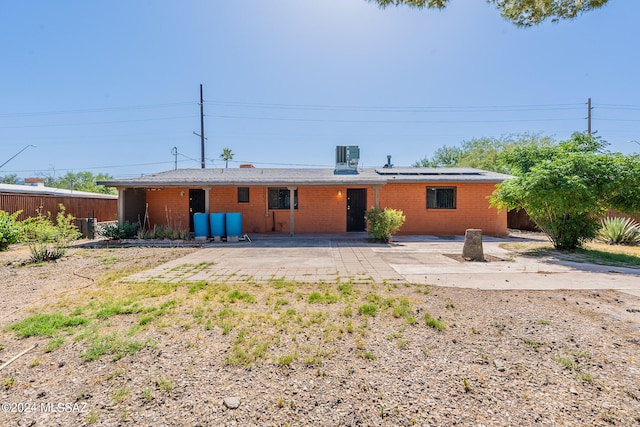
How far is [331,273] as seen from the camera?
555 centimetres

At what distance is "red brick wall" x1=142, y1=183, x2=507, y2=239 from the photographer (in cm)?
1202

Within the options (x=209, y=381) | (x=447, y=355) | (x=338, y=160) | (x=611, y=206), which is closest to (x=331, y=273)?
(x=447, y=355)

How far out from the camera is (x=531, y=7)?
4594mm

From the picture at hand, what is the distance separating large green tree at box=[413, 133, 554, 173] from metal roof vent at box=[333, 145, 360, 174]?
1979cm

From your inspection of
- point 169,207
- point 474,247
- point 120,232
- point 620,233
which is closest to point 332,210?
point 474,247

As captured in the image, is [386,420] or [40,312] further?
[40,312]

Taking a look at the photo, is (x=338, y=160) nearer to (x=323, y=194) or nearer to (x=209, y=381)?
(x=323, y=194)

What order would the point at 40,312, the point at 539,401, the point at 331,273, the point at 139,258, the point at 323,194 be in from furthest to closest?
the point at 323,194
the point at 139,258
the point at 331,273
the point at 40,312
the point at 539,401

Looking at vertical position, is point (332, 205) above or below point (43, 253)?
above

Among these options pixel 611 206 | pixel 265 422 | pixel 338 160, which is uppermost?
pixel 338 160

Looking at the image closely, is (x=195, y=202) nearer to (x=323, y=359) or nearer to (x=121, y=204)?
(x=121, y=204)

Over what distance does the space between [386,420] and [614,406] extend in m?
1.61

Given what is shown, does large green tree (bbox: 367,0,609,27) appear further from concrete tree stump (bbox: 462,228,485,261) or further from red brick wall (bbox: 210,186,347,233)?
red brick wall (bbox: 210,186,347,233)

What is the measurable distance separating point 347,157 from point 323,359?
493 inches
